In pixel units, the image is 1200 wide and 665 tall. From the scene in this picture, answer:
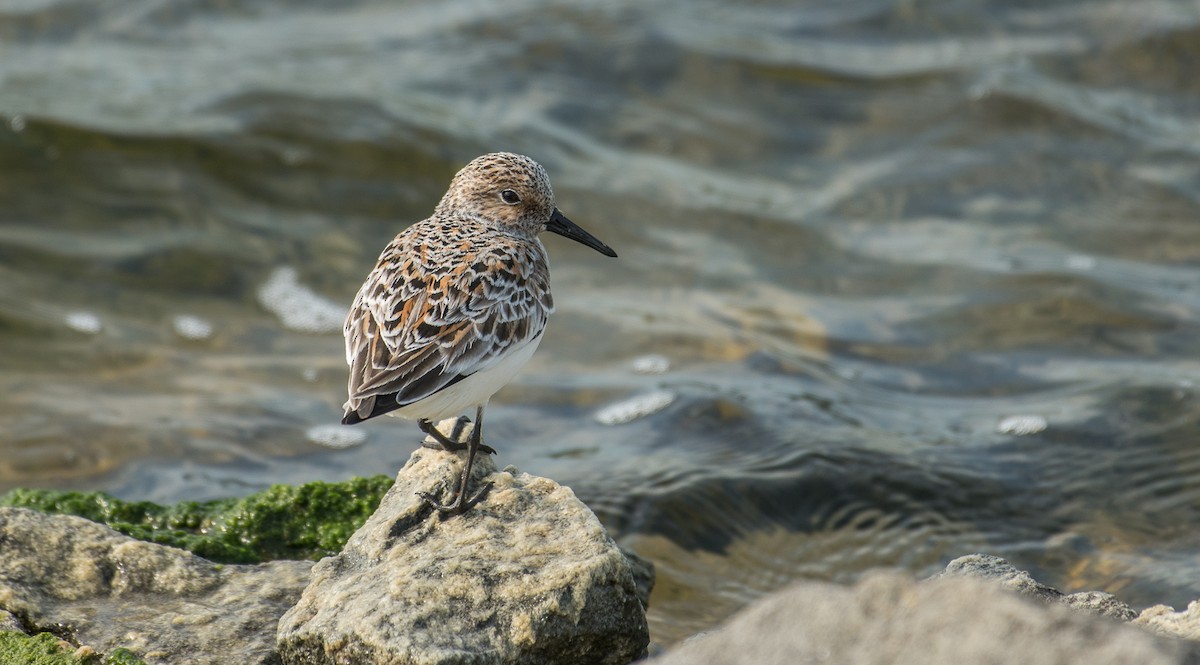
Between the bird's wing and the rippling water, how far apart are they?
6.62 ft

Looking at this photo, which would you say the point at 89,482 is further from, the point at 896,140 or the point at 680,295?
the point at 896,140

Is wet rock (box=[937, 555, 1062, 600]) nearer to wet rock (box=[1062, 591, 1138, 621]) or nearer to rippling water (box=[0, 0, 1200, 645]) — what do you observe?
wet rock (box=[1062, 591, 1138, 621])

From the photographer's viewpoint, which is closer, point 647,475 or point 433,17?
point 647,475

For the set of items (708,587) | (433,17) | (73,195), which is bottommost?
(708,587)

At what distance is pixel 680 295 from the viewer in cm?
1084

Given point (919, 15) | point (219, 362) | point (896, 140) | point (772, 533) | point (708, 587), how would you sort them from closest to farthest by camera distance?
point (708, 587) < point (772, 533) < point (219, 362) < point (896, 140) < point (919, 15)

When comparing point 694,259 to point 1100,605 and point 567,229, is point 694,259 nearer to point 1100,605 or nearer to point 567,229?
point 567,229

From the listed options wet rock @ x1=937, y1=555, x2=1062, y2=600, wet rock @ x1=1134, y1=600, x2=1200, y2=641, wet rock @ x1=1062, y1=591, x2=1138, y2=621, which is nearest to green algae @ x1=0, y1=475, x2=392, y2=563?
wet rock @ x1=937, y1=555, x2=1062, y2=600

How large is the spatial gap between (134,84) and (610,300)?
5.99 meters

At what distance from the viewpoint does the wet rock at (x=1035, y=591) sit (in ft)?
15.0

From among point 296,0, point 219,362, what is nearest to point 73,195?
point 219,362

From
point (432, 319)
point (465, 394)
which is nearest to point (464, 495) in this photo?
point (465, 394)

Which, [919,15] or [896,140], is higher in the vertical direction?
[919,15]

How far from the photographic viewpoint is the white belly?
202 inches
